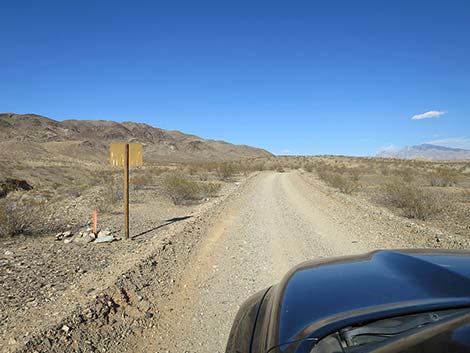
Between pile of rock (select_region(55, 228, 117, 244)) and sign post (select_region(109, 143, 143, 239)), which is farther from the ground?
sign post (select_region(109, 143, 143, 239))

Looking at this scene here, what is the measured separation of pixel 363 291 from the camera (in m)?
2.16

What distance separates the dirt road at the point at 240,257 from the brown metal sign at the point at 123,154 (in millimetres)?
2904

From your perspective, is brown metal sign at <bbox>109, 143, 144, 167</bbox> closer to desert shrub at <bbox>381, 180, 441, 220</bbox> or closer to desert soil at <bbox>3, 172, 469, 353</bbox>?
desert soil at <bbox>3, 172, 469, 353</bbox>

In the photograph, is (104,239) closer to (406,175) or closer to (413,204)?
(413,204)

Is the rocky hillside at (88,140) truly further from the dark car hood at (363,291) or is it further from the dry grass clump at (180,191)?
the dark car hood at (363,291)

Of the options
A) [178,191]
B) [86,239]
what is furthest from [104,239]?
[178,191]

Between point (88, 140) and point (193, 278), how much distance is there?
123m

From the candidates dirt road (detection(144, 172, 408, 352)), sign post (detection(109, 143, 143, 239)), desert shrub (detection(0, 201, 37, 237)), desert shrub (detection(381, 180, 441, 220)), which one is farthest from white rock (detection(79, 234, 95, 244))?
desert shrub (detection(381, 180, 441, 220))

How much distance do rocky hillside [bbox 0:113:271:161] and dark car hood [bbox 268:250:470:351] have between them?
8727 cm

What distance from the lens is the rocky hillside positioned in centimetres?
9519

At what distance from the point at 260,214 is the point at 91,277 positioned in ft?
25.8

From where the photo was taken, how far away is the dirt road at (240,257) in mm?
4570

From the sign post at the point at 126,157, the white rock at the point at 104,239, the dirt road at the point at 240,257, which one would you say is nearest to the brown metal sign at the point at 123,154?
the sign post at the point at 126,157

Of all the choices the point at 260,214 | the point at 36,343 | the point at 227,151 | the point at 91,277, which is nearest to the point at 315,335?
the point at 36,343
